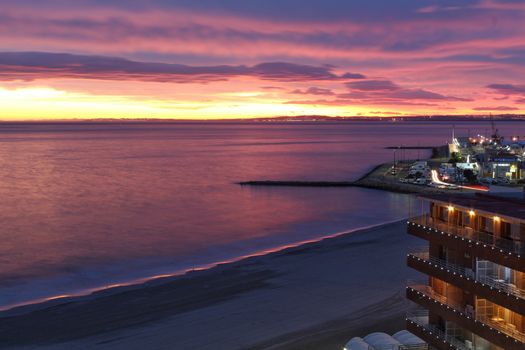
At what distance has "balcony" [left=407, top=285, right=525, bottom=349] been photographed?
19.6 m

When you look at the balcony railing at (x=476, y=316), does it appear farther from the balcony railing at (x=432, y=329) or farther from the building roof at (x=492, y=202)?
the building roof at (x=492, y=202)

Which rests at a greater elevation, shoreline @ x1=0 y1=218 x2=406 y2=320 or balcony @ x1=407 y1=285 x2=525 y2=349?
balcony @ x1=407 y1=285 x2=525 y2=349

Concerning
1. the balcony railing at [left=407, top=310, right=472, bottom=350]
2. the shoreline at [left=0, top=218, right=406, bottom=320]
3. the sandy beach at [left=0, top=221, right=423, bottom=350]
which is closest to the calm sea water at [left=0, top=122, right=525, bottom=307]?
the shoreline at [left=0, top=218, right=406, bottom=320]

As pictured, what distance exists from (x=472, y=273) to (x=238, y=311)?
15582mm

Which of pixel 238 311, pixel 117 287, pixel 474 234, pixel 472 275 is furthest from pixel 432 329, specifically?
pixel 117 287

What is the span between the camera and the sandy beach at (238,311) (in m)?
30.2

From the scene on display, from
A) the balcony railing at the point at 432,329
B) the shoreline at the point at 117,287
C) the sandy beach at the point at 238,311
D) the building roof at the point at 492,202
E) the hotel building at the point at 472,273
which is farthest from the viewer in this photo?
the shoreline at the point at 117,287

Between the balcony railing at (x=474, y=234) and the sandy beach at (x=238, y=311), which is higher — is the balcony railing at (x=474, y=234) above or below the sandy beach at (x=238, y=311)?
above

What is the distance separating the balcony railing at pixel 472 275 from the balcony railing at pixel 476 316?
1.07 metres

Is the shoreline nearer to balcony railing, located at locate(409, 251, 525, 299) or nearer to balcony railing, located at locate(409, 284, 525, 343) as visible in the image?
balcony railing, located at locate(409, 284, 525, 343)

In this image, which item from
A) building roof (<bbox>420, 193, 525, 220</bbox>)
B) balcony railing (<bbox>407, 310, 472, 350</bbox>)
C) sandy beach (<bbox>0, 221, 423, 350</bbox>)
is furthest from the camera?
sandy beach (<bbox>0, 221, 423, 350</bbox>)

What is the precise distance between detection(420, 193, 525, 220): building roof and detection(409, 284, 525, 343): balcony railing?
129 inches

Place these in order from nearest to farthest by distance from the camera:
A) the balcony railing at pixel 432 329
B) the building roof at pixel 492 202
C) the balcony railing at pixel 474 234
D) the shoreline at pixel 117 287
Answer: the balcony railing at pixel 474 234 < the building roof at pixel 492 202 < the balcony railing at pixel 432 329 < the shoreline at pixel 117 287

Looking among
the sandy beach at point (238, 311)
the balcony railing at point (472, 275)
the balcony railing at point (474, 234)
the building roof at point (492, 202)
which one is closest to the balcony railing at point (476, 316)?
the balcony railing at point (472, 275)
